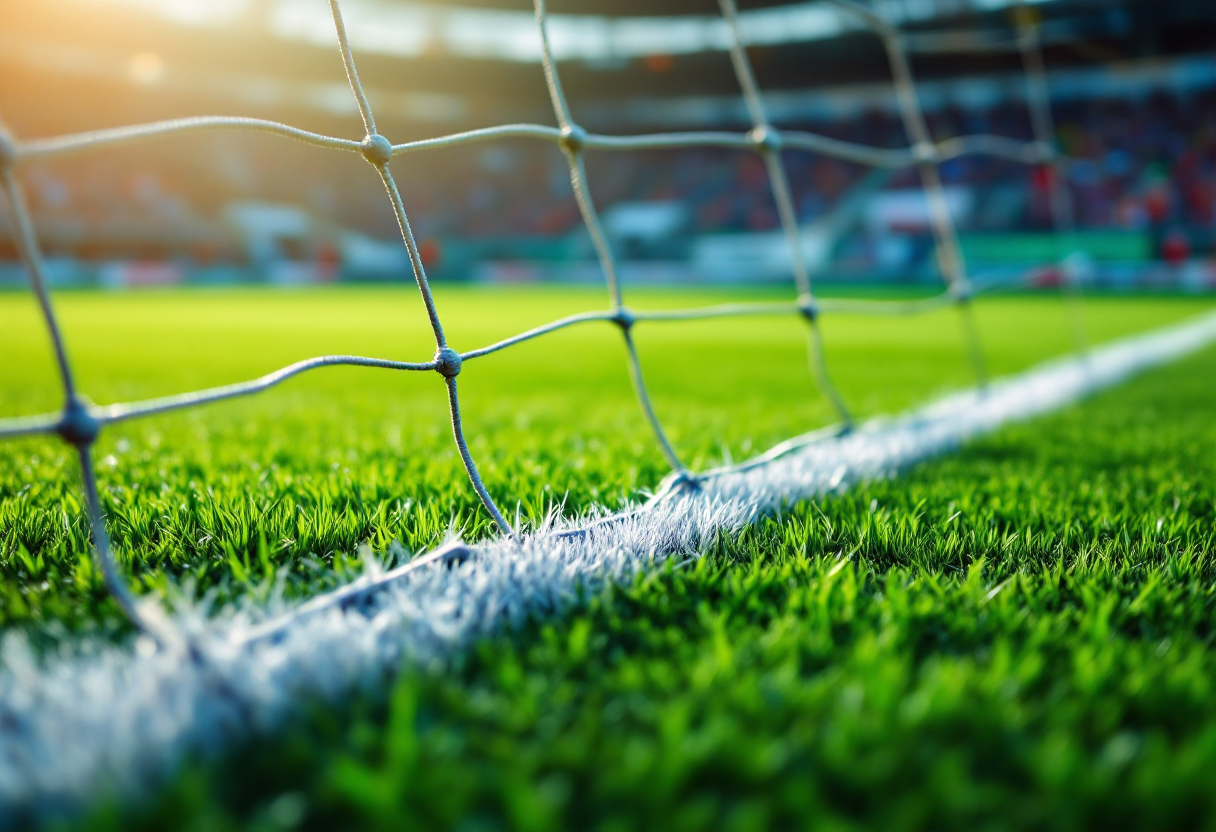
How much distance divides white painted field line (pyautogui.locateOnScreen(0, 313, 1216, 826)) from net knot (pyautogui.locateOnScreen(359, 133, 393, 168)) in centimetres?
41

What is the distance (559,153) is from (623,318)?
1813cm

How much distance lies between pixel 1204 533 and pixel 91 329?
6123 mm

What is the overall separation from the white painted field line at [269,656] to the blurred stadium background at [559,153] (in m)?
12.7

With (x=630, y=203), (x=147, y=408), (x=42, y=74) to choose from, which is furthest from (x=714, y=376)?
(x=42, y=74)

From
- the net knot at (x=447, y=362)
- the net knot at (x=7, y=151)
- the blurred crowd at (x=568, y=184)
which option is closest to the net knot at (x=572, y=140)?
the net knot at (x=447, y=362)

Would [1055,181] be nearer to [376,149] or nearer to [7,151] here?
[376,149]

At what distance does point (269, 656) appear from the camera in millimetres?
515

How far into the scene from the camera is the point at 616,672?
51cm

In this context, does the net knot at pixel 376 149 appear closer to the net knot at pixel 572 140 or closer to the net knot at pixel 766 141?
the net knot at pixel 572 140

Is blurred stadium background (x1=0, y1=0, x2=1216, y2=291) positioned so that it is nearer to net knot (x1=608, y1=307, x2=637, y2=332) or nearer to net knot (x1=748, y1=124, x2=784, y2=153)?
net knot (x1=748, y1=124, x2=784, y2=153)

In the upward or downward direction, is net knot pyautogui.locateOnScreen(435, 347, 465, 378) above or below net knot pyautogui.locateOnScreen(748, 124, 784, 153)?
below

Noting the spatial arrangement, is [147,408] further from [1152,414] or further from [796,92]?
[796,92]

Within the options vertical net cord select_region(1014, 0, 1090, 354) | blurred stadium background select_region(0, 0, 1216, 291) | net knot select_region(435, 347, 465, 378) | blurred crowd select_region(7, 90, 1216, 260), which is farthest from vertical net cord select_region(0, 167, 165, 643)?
blurred crowd select_region(7, 90, 1216, 260)

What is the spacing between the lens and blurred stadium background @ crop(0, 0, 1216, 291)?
14109 mm
